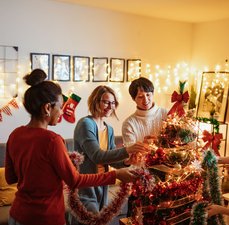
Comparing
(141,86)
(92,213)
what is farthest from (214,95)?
(92,213)

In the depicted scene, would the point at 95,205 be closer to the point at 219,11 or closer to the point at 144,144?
the point at 144,144

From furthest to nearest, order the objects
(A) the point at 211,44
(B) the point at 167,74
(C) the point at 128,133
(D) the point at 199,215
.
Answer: (B) the point at 167,74 → (A) the point at 211,44 → (C) the point at 128,133 → (D) the point at 199,215

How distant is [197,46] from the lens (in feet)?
15.5

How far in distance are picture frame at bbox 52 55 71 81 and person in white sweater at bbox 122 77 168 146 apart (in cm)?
191

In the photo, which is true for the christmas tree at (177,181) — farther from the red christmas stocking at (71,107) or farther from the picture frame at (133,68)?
the picture frame at (133,68)

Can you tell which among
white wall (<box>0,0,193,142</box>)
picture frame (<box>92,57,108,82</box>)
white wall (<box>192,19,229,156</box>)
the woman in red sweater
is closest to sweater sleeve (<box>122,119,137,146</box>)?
the woman in red sweater

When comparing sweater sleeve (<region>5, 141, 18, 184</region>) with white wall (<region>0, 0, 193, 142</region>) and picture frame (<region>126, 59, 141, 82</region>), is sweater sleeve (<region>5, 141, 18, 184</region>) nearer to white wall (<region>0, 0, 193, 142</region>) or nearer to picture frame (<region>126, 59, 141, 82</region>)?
white wall (<region>0, 0, 193, 142</region>)

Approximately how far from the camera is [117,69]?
4.16 metres

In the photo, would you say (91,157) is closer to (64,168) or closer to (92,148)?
(92,148)

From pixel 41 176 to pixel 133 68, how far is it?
3148 mm

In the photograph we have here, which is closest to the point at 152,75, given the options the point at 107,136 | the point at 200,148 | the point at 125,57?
the point at 125,57

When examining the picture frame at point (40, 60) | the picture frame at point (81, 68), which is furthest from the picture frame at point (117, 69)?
the picture frame at point (40, 60)

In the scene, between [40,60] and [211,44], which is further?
[211,44]

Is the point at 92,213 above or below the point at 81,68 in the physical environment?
below
